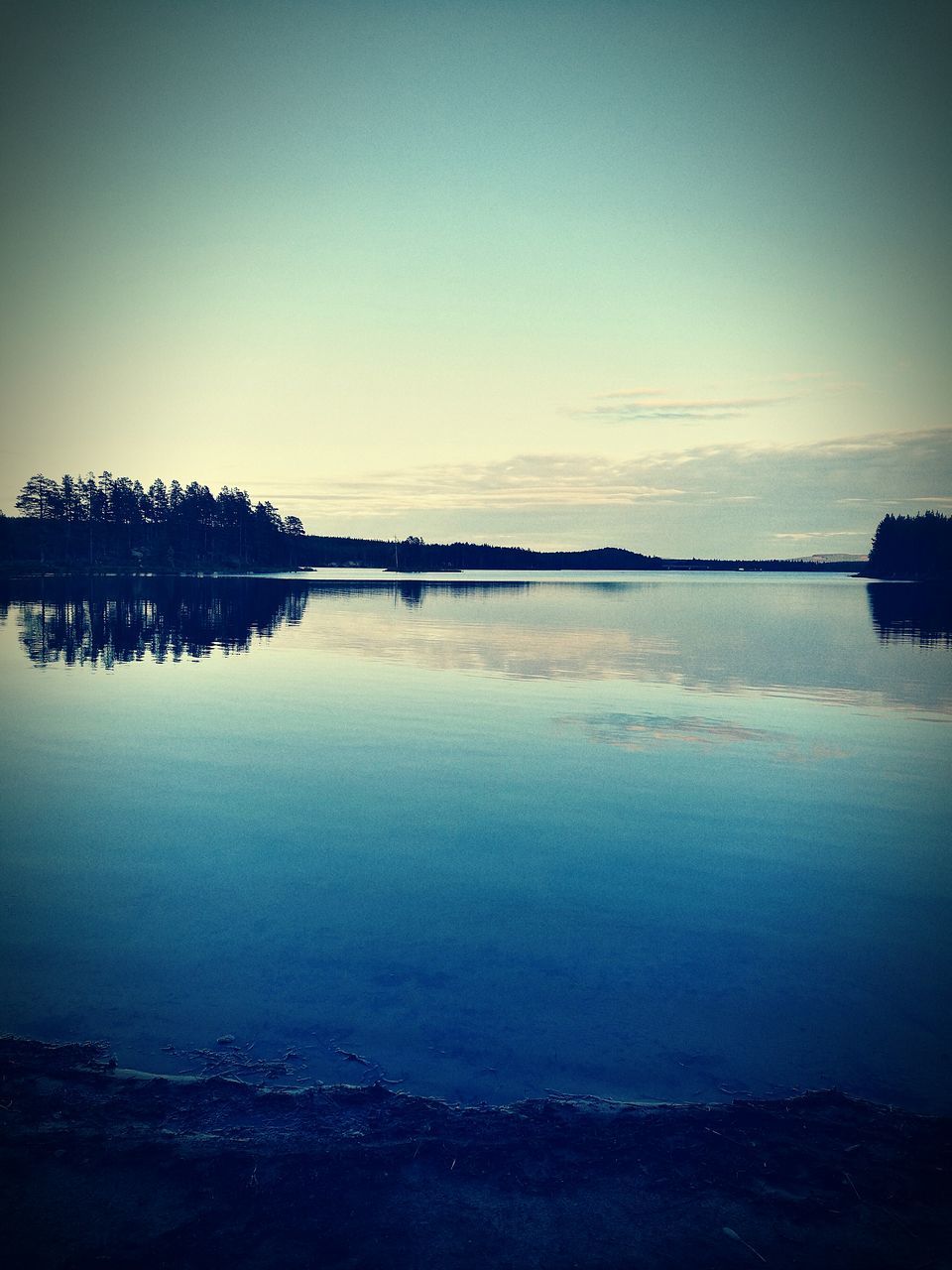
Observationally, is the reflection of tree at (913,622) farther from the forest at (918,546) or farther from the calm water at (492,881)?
the forest at (918,546)

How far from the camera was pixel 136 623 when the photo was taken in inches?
1849

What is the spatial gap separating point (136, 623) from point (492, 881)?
138ft

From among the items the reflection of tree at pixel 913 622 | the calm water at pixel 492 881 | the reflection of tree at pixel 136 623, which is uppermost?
the reflection of tree at pixel 136 623

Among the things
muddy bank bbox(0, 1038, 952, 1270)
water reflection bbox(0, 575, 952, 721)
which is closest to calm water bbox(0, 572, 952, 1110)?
muddy bank bbox(0, 1038, 952, 1270)

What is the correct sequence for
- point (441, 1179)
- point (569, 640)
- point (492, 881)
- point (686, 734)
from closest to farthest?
point (441, 1179) < point (492, 881) < point (686, 734) < point (569, 640)

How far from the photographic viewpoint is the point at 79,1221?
496 centimetres

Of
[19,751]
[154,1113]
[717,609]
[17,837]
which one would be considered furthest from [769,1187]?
[717,609]

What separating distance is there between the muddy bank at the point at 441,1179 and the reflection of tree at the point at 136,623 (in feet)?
88.7

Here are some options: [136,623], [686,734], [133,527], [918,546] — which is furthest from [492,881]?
[918,546]

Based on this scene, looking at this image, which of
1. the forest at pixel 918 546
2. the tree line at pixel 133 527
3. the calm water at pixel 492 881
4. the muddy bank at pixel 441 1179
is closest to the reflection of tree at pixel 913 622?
the calm water at pixel 492 881

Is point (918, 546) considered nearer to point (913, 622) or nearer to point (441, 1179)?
point (913, 622)

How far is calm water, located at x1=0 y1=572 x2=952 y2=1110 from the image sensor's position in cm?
719

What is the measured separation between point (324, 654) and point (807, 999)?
28313 millimetres

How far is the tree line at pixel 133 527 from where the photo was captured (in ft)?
494
